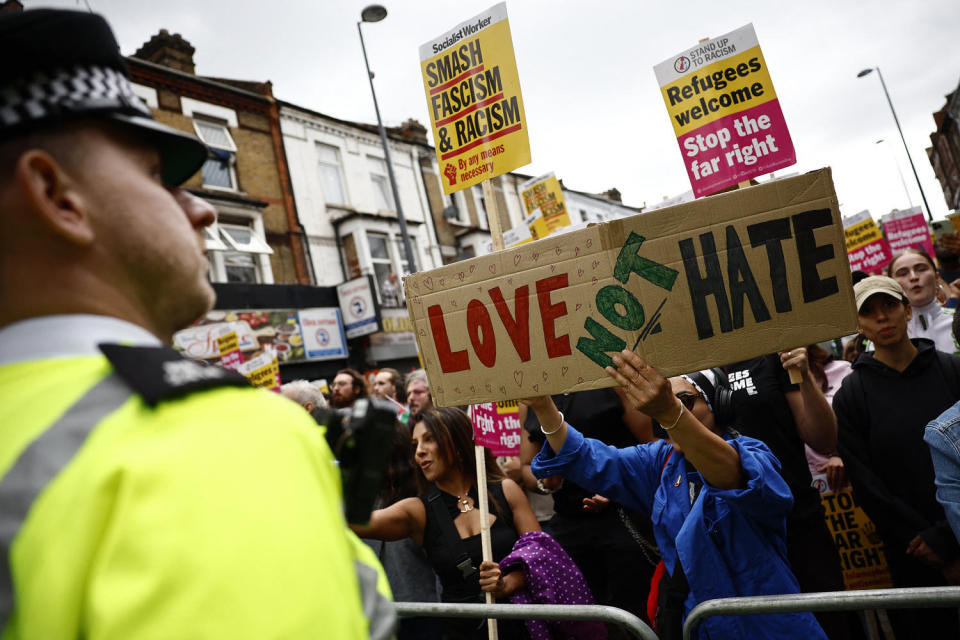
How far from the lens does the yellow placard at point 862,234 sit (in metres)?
8.77

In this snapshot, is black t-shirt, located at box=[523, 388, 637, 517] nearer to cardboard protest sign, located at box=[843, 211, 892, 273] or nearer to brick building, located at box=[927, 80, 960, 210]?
cardboard protest sign, located at box=[843, 211, 892, 273]

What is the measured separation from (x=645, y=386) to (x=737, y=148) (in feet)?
10.6

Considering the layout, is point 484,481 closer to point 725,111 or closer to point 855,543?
point 855,543

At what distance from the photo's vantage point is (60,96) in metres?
0.79

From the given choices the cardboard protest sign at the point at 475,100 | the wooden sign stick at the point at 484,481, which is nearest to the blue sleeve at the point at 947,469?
the wooden sign stick at the point at 484,481

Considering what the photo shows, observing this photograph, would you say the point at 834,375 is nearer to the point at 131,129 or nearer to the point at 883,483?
the point at 883,483

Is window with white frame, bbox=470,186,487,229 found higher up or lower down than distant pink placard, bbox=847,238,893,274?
higher up

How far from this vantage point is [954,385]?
3256 millimetres

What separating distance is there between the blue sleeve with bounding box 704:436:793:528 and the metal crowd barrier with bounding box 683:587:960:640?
306 mm

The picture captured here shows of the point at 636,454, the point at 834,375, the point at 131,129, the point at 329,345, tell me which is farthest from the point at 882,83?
the point at 131,129

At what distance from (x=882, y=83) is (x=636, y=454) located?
34.2 metres

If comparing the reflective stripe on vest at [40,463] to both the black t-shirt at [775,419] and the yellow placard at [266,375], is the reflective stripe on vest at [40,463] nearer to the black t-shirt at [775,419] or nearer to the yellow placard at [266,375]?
the black t-shirt at [775,419]

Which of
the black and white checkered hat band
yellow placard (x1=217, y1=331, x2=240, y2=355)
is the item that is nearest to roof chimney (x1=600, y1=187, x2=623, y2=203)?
yellow placard (x1=217, y1=331, x2=240, y2=355)

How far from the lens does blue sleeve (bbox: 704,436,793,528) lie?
2.20 metres
